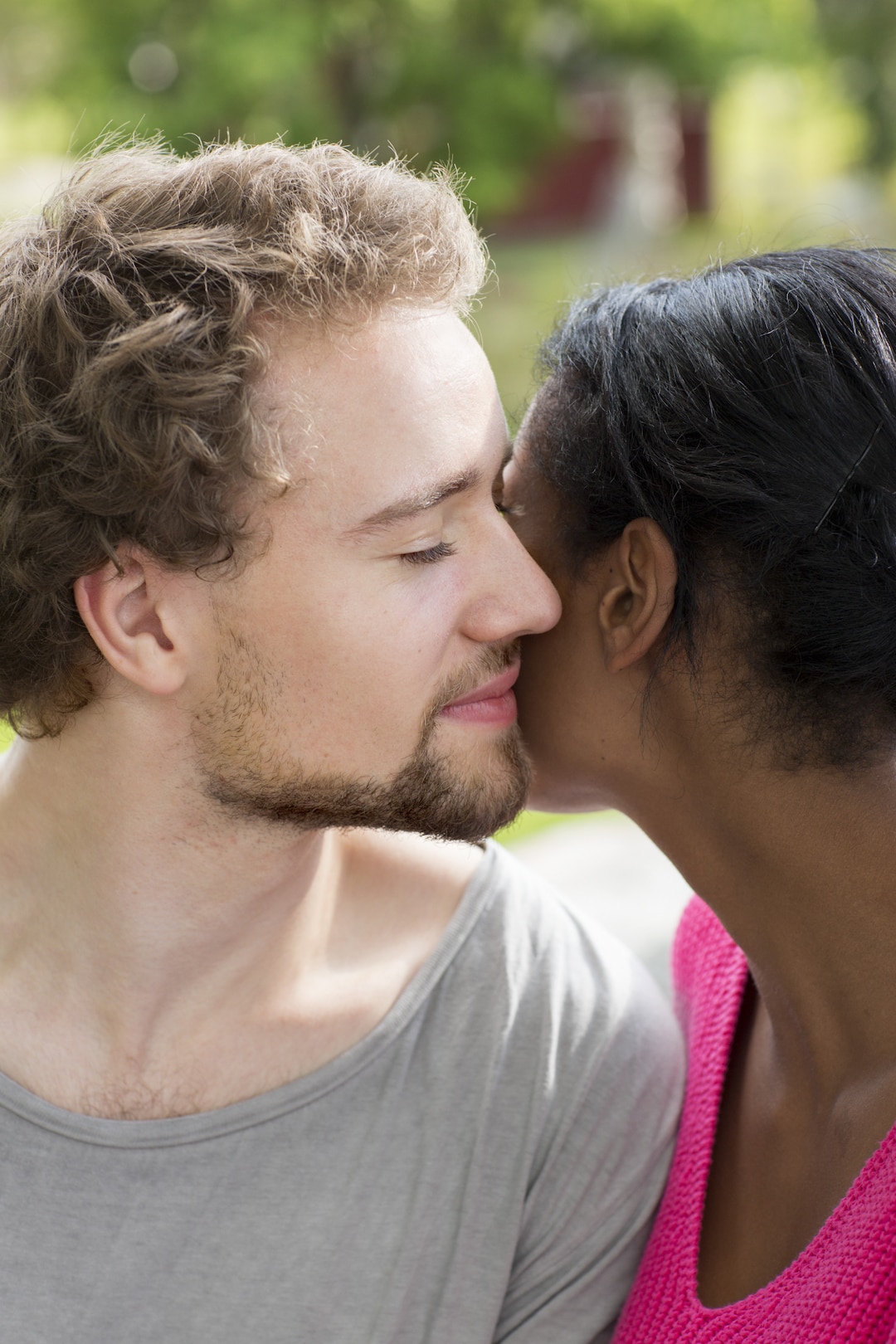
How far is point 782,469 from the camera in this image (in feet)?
4.77

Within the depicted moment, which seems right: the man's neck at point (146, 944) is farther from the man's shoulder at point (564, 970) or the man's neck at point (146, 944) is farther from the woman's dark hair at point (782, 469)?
the woman's dark hair at point (782, 469)

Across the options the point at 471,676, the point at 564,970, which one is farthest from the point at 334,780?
the point at 564,970

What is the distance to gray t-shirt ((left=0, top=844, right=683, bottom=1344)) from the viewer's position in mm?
1638

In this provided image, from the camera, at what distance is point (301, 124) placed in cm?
982

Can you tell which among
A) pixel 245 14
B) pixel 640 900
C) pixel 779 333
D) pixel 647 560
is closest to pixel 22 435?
pixel 647 560

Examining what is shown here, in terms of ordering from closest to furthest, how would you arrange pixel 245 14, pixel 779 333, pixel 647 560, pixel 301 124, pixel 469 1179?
pixel 779 333, pixel 647 560, pixel 469 1179, pixel 245 14, pixel 301 124

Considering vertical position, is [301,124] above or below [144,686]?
below

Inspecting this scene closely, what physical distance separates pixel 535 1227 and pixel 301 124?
9400 mm

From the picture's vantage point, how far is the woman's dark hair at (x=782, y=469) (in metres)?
1.44

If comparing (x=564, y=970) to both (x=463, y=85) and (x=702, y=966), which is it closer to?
(x=702, y=966)

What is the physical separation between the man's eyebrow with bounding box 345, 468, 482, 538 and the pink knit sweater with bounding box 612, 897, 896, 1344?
29.9 inches

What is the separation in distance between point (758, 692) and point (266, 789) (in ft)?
1.94

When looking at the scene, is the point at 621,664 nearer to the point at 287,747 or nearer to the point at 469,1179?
the point at 287,747

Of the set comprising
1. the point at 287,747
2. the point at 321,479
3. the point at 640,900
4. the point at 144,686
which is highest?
the point at 321,479
